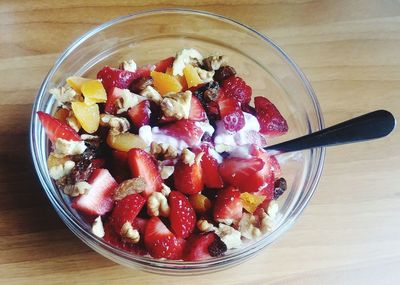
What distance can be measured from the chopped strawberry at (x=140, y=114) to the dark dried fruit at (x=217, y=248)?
256 mm

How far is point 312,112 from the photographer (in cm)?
121

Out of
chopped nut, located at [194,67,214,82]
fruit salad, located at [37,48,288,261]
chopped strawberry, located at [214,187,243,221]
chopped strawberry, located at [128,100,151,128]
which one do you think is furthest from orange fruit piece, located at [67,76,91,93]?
chopped strawberry, located at [214,187,243,221]

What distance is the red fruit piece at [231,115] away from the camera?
1.11 meters

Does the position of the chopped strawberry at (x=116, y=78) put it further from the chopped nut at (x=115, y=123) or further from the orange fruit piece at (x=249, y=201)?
the orange fruit piece at (x=249, y=201)

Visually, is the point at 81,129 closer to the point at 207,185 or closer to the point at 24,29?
the point at 207,185

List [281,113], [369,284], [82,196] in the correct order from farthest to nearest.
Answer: [281,113]
[369,284]
[82,196]

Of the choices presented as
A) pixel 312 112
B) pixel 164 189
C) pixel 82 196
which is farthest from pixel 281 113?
pixel 82 196

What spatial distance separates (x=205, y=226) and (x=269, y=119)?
264 millimetres

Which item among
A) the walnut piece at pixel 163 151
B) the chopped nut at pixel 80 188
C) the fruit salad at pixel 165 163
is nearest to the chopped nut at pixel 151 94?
the fruit salad at pixel 165 163

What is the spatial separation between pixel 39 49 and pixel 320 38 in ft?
2.07

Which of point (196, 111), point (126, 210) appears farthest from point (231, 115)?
point (126, 210)

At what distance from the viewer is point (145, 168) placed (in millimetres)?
1028

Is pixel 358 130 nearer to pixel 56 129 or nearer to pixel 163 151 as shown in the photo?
pixel 163 151

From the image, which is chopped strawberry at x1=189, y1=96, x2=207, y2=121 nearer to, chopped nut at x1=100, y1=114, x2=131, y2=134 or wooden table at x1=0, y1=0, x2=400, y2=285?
chopped nut at x1=100, y1=114, x2=131, y2=134
